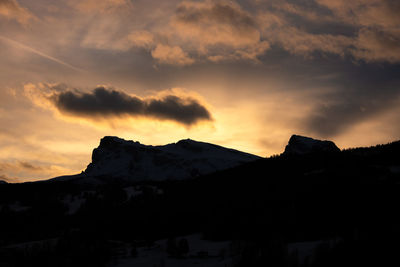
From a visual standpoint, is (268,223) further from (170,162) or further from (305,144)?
(170,162)

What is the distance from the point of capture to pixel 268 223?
15938mm

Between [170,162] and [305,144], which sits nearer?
[305,144]

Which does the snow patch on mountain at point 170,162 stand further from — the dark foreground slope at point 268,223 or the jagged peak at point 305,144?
the dark foreground slope at point 268,223

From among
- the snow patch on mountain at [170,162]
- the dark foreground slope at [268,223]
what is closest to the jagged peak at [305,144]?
the snow patch on mountain at [170,162]

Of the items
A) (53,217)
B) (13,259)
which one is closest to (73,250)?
(13,259)

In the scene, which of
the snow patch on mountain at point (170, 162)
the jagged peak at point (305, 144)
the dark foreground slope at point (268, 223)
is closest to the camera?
the dark foreground slope at point (268, 223)

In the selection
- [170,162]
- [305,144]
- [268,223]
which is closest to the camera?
[268,223]

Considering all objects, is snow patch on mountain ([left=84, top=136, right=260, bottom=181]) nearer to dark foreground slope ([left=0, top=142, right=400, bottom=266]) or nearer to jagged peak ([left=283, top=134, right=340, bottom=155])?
jagged peak ([left=283, top=134, right=340, bottom=155])

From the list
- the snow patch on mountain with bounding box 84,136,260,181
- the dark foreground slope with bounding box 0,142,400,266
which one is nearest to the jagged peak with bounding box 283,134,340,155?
the snow patch on mountain with bounding box 84,136,260,181

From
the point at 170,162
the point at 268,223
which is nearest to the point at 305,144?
the point at 170,162

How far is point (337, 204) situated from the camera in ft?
52.6

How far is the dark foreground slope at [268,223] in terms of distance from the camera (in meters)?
9.39

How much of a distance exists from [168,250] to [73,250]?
373cm

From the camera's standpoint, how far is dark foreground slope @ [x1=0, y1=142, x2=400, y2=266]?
370 inches
